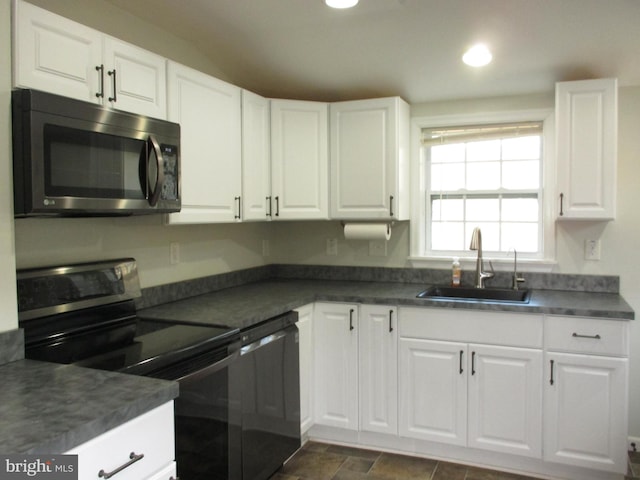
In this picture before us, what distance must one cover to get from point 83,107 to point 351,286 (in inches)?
78.2

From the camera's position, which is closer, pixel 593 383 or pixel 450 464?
pixel 593 383

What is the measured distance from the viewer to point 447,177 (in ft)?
11.4

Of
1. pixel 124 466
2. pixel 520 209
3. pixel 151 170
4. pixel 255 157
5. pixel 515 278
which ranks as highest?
pixel 255 157

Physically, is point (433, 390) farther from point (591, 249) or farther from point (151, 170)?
point (151, 170)

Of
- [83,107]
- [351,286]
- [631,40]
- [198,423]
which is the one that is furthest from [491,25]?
[198,423]

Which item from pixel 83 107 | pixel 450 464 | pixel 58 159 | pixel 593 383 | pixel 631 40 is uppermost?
pixel 631 40

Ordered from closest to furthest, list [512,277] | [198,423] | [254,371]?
1. [198,423]
2. [254,371]
3. [512,277]

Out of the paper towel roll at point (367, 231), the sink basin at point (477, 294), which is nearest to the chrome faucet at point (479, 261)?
the sink basin at point (477, 294)

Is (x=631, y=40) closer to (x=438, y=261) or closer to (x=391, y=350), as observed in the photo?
(x=438, y=261)

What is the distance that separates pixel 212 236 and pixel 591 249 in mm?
2218

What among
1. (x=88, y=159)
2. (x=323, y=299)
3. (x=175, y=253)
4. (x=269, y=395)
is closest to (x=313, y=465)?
(x=269, y=395)

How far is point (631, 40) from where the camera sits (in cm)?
256

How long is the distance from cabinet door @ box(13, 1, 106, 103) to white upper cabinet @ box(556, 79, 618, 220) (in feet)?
7.54

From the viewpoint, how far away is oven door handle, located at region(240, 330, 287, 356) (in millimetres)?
2328
